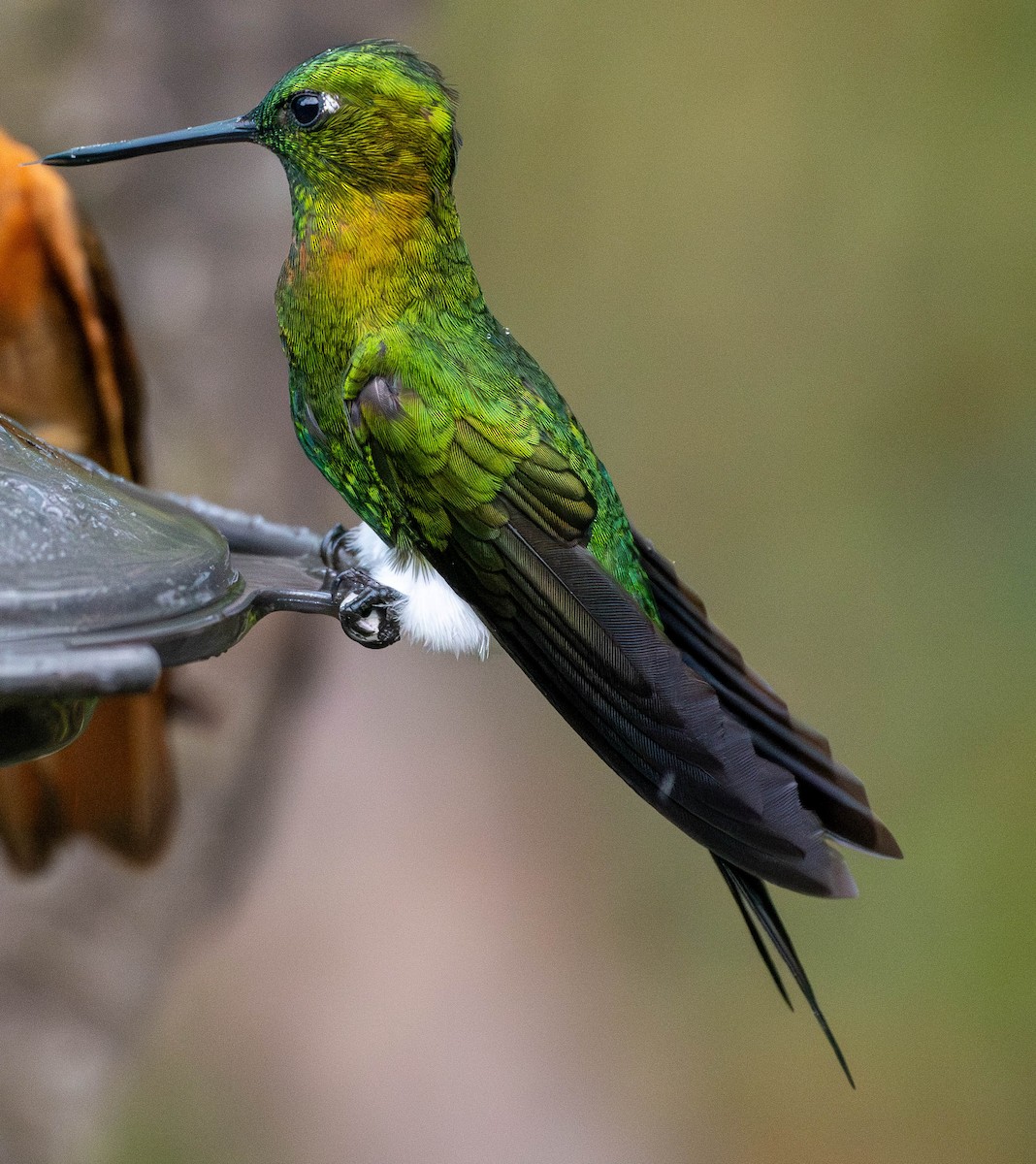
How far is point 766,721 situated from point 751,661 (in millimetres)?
2232

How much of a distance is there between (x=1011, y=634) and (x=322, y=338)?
2.90 metres

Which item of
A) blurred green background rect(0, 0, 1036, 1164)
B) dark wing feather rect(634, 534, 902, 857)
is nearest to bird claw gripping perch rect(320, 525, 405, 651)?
dark wing feather rect(634, 534, 902, 857)

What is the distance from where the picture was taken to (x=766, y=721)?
2.08 m

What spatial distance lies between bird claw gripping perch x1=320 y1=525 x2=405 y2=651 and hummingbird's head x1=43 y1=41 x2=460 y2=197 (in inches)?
23.6

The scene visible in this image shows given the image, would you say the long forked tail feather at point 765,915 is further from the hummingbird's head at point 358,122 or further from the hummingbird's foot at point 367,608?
the hummingbird's head at point 358,122

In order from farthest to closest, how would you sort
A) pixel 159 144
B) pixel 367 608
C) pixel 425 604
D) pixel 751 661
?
pixel 751 661
pixel 425 604
pixel 367 608
pixel 159 144

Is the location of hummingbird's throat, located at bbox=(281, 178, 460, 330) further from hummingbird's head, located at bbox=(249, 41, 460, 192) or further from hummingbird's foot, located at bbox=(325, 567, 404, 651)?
hummingbird's foot, located at bbox=(325, 567, 404, 651)

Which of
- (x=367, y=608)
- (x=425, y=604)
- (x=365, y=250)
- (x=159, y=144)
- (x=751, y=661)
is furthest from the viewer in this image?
(x=751, y=661)

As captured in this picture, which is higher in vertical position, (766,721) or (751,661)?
(766,721)

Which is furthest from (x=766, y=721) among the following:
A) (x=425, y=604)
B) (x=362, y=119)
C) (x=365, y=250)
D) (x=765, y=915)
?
(x=362, y=119)

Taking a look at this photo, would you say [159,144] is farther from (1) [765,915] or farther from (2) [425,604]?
(1) [765,915]

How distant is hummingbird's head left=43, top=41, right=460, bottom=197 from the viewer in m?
1.98

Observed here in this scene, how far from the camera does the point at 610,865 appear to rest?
170 inches

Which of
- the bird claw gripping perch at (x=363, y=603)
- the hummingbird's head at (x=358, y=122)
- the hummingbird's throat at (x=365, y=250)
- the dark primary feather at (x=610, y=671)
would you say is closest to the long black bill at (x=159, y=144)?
the hummingbird's head at (x=358, y=122)
